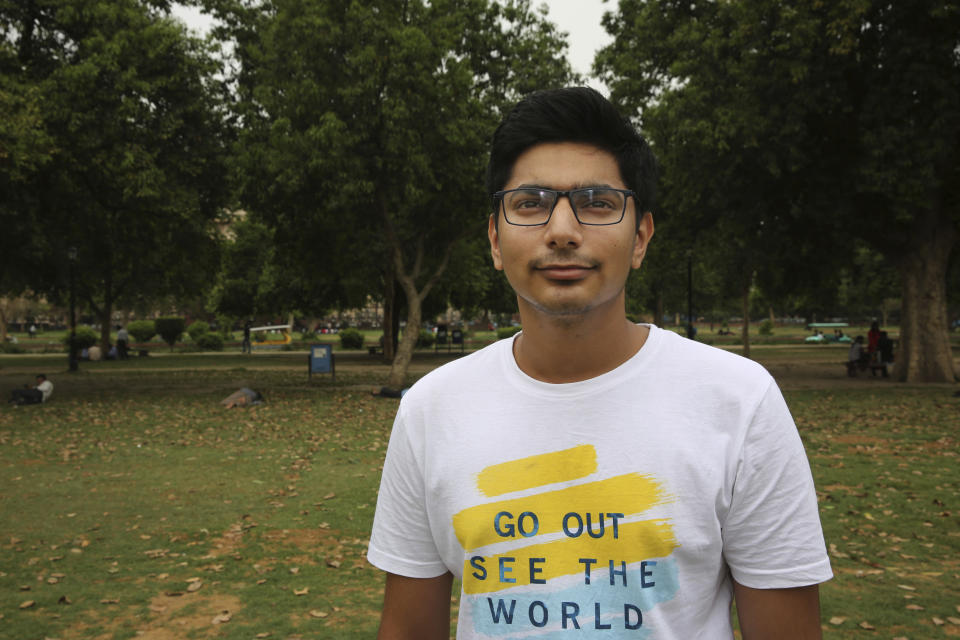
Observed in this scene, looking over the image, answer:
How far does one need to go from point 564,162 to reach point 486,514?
82 centimetres

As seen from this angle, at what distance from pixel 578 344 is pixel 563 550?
1.50ft

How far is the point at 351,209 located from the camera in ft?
68.8

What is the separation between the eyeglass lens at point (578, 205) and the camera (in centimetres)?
179

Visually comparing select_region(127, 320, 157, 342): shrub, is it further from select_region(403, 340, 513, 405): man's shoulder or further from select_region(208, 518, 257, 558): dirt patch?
select_region(403, 340, 513, 405): man's shoulder

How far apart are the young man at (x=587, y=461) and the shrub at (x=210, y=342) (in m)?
51.5

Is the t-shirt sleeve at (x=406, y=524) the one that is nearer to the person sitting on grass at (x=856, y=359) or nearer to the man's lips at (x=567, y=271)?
the man's lips at (x=567, y=271)

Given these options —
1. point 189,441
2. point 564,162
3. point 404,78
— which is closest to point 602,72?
point 404,78

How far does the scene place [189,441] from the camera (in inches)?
526

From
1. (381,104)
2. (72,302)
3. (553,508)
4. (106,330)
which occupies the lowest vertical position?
(106,330)

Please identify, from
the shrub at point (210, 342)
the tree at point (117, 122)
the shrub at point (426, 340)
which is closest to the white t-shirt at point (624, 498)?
the tree at point (117, 122)

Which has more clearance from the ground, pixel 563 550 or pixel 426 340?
pixel 563 550

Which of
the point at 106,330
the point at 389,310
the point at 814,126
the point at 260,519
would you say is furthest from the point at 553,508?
the point at 106,330

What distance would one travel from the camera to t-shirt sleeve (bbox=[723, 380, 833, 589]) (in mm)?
1616

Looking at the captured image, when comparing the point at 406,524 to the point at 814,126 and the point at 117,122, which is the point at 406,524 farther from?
the point at 814,126
